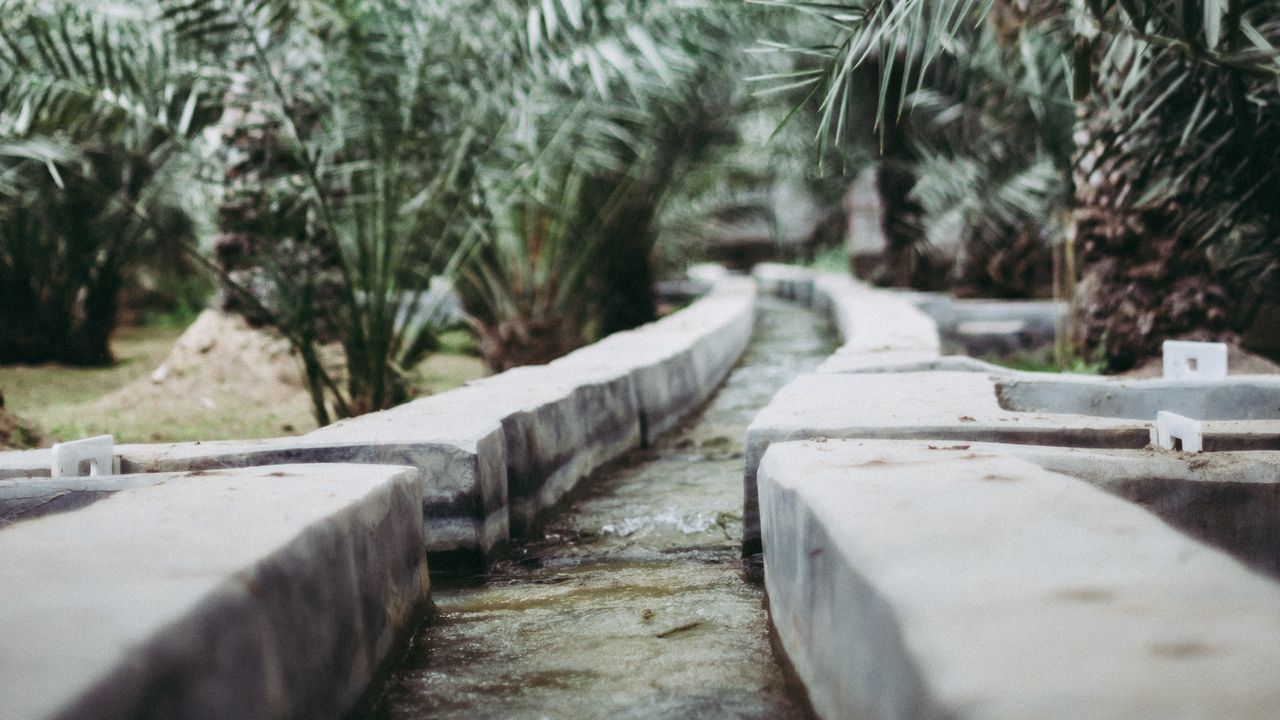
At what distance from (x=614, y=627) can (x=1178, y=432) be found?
3.55 ft

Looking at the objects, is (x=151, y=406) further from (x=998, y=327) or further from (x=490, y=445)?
(x=998, y=327)

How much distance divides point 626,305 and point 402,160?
3687mm

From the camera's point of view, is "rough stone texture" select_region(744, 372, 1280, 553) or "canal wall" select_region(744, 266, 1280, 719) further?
"rough stone texture" select_region(744, 372, 1280, 553)

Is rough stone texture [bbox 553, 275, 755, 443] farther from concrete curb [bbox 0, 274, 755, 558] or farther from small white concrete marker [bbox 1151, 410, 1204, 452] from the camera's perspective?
small white concrete marker [bbox 1151, 410, 1204, 452]

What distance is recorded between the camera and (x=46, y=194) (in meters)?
6.12

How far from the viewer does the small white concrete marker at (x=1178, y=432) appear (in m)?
1.83

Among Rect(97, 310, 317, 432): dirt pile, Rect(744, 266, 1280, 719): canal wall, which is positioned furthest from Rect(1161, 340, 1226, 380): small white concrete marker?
Rect(97, 310, 317, 432): dirt pile

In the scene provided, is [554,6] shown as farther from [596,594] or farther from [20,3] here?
[596,594]

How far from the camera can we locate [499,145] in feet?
14.2

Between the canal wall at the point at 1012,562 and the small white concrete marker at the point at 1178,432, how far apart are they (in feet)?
0.06

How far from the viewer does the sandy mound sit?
486 centimetres

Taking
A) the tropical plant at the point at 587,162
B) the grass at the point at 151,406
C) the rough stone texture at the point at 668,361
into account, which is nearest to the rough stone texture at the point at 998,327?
the rough stone texture at the point at 668,361

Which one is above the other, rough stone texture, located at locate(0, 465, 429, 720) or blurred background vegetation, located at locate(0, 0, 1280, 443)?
blurred background vegetation, located at locate(0, 0, 1280, 443)

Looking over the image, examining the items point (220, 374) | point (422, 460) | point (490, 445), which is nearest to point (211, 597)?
point (422, 460)
